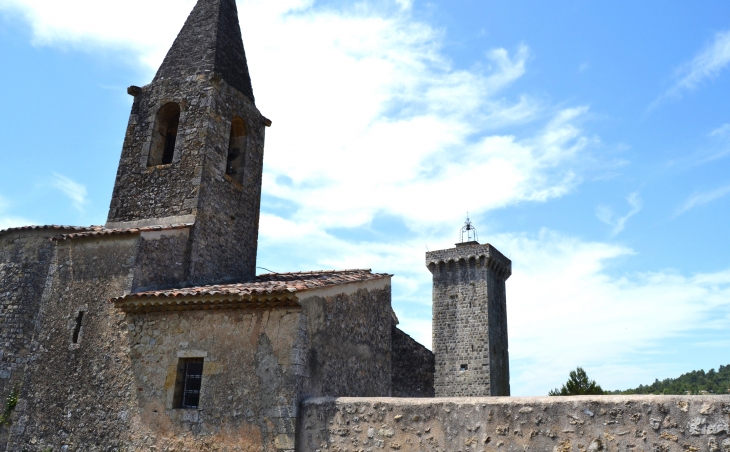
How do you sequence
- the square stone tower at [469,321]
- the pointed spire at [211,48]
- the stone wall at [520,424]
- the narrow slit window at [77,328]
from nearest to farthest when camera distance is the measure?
the stone wall at [520,424], the narrow slit window at [77,328], the pointed spire at [211,48], the square stone tower at [469,321]

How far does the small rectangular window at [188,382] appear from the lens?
8.22 metres

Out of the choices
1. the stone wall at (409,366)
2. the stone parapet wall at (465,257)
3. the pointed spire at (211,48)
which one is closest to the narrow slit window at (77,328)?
the pointed spire at (211,48)

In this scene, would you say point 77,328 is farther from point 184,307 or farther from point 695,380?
point 695,380

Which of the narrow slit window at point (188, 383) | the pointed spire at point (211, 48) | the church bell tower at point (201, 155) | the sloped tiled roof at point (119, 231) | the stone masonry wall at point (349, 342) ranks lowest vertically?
the narrow slit window at point (188, 383)

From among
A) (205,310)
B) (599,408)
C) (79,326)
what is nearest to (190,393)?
(205,310)

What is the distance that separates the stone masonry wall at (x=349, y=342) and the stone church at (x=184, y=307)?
4 centimetres

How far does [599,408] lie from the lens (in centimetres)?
564

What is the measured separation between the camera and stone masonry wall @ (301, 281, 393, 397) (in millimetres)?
8109

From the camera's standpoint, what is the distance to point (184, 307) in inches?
332

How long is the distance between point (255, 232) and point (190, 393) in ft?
14.9

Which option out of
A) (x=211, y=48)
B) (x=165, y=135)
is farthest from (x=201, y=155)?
(x=211, y=48)

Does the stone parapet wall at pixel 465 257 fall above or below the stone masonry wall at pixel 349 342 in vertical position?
above

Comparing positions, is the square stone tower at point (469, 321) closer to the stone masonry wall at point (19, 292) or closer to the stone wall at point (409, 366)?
the stone wall at point (409, 366)

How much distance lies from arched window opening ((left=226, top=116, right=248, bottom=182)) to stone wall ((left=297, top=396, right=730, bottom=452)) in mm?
6203
